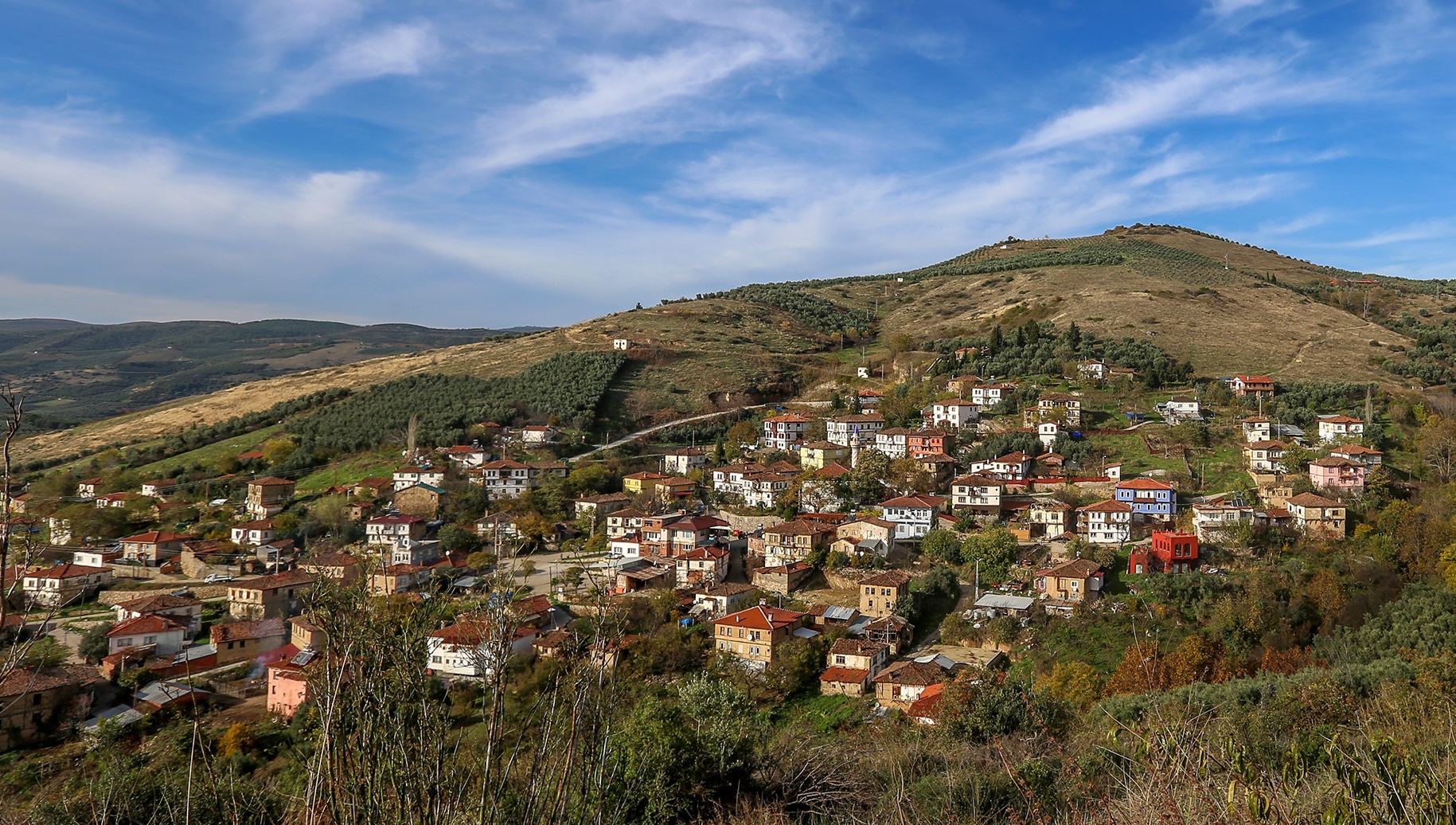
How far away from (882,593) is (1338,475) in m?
17.6

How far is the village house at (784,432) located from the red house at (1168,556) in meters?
20.0

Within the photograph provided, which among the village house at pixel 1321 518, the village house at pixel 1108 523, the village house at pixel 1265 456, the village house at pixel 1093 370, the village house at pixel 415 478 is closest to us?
the village house at pixel 1321 518

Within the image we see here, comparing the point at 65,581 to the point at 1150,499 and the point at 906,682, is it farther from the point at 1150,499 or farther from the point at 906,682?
the point at 1150,499

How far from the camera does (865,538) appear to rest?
1132 inches

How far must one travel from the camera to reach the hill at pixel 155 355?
95.6 meters

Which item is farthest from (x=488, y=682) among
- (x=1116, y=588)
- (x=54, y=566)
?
(x=54, y=566)

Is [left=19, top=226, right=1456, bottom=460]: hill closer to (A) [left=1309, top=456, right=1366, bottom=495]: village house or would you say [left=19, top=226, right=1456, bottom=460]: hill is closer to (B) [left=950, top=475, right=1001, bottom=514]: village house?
(A) [left=1309, top=456, right=1366, bottom=495]: village house

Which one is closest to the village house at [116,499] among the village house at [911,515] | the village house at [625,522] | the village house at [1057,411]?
the village house at [625,522]

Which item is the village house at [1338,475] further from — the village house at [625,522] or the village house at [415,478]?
the village house at [415,478]

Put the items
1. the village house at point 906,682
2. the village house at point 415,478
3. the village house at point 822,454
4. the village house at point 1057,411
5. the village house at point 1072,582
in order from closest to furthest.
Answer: the village house at point 906,682, the village house at point 1072,582, the village house at point 1057,411, the village house at point 415,478, the village house at point 822,454

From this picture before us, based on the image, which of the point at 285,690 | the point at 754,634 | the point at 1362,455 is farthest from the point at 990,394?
the point at 285,690

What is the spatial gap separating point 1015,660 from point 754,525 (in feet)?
43.5

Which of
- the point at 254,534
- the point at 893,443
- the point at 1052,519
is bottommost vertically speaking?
the point at 254,534

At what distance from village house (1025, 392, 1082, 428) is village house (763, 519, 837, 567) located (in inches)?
555
